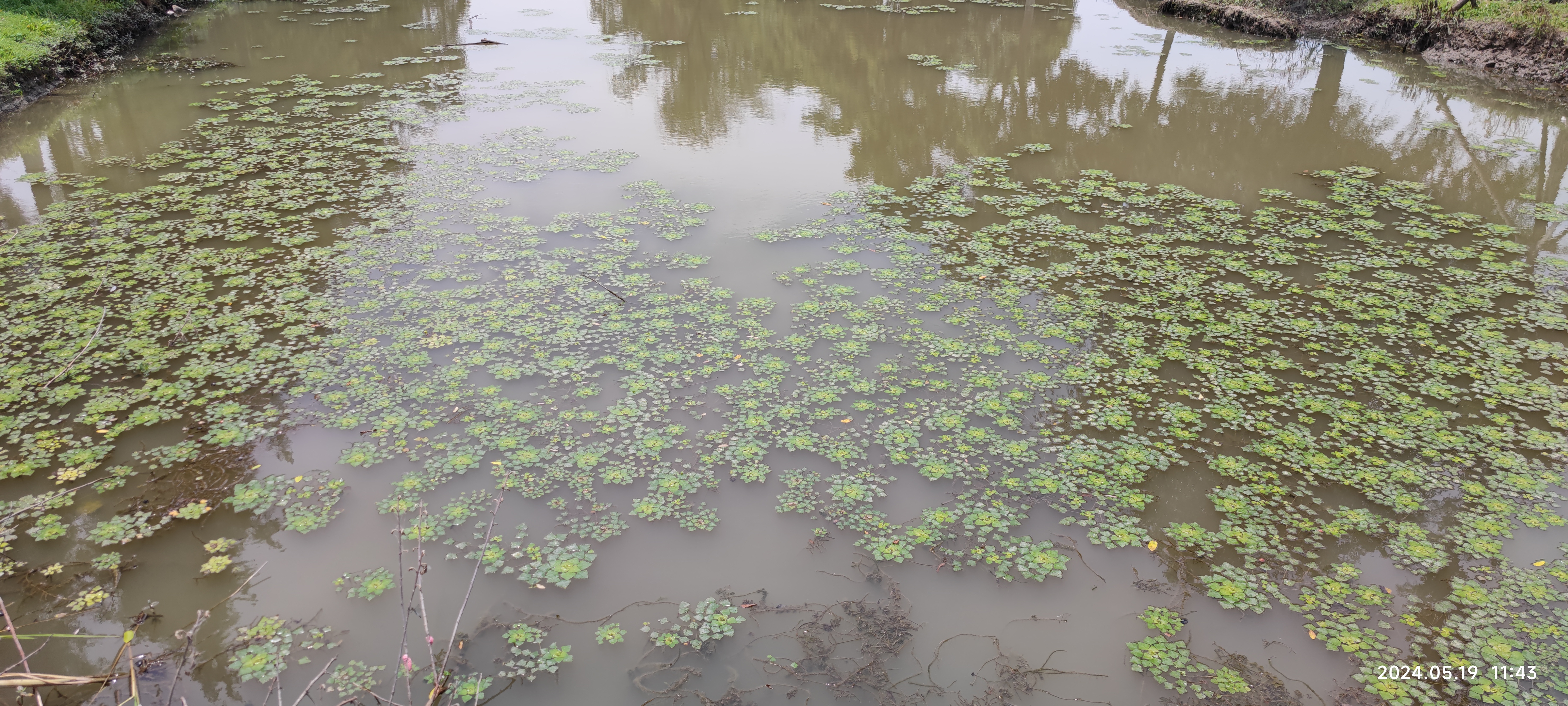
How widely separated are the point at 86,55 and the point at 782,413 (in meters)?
11.8

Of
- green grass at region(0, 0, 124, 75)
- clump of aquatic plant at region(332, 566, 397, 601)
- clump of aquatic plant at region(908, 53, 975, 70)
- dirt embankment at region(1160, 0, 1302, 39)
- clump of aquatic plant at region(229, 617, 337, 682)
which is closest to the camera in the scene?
clump of aquatic plant at region(229, 617, 337, 682)

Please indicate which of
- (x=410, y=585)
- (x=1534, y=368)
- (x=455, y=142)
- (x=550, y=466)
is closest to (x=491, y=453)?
(x=550, y=466)

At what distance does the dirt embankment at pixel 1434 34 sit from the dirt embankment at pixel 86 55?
54.6 feet

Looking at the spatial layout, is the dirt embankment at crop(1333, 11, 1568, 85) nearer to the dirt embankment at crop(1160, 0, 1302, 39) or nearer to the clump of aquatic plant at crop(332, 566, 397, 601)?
the dirt embankment at crop(1160, 0, 1302, 39)

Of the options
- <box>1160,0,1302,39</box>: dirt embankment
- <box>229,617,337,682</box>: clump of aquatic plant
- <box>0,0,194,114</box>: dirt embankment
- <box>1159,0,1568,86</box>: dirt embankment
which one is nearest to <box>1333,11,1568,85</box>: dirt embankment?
<box>1159,0,1568,86</box>: dirt embankment

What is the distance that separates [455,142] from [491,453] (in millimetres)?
5230

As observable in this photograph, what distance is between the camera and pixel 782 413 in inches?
161

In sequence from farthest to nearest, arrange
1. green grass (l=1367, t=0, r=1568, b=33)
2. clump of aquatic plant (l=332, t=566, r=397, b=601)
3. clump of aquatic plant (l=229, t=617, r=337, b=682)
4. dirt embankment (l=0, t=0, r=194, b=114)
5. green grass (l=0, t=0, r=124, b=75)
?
green grass (l=1367, t=0, r=1568, b=33), green grass (l=0, t=0, r=124, b=75), dirt embankment (l=0, t=0, r=194, b=114), clump of aquatic plant (l=332, t=566, r=397, b=601), clump of aquatic plant (l=229, t=617, r=337, b=682)

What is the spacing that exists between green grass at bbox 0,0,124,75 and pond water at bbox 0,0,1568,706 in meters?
1.16

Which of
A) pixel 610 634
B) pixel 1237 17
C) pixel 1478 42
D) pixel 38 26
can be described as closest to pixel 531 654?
pixel 610 634

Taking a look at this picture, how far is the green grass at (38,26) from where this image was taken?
8812 millimetres

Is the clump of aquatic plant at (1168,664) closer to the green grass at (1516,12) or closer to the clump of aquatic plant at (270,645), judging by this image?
Result: the clump of aquatic plant at (270,645)

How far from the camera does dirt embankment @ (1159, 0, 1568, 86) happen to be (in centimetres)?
974

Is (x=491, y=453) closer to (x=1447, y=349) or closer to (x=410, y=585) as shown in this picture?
(x=410, y=585)
